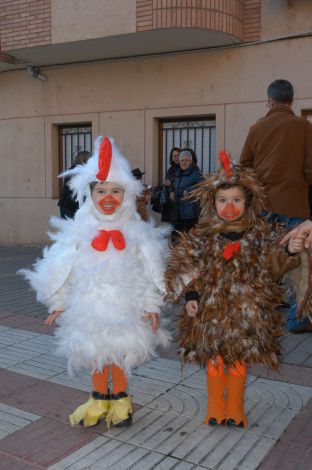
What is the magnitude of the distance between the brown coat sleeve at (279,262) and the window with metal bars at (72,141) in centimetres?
791

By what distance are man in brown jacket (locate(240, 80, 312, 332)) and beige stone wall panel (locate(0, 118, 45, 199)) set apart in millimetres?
6858

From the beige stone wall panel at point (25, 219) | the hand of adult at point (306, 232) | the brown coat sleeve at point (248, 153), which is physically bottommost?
the beige stone wall panel at point (25, 219)

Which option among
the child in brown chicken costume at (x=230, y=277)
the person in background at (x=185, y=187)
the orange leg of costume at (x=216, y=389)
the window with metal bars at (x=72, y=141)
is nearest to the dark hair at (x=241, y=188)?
the child in brown chicken costume at (x=230, y=277)

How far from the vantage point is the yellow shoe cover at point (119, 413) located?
302 cm

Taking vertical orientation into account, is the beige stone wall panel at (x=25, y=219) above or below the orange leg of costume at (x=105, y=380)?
above

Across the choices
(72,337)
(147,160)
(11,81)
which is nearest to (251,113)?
(147,160)

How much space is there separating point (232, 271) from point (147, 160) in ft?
21.9

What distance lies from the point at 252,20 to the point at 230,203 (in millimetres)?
6249

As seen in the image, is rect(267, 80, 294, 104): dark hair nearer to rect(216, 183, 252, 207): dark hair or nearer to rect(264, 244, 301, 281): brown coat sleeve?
rect(216, 183, 252, 207): dark hair

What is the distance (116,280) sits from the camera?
289 cm

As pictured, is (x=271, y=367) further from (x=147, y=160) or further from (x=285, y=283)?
(x=147, y=160)

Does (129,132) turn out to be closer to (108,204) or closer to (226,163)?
(108,204)

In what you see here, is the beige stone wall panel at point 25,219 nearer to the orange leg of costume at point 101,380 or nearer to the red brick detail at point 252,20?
the red brick detail at point 252,20

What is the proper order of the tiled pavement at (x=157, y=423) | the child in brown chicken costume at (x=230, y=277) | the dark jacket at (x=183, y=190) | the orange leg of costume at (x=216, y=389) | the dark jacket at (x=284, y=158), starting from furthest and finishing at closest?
the dark jacket at (x=183, y=190) → the dark jacket at (x=284, y=158) → the orange leg of costume at (x=216, y=389) → the child in brown chicken costume at (x=230, y=277) → the tiled pavement at (x=157, y=423)
